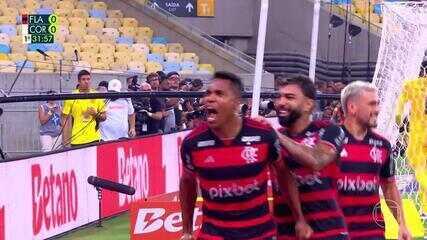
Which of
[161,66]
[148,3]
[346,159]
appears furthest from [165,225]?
[148,3]

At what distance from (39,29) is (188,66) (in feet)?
26.2

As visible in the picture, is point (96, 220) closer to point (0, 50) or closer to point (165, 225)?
point (165, 225)

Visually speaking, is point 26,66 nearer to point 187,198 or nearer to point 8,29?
point 8,29

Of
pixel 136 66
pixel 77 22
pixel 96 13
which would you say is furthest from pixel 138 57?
pixel 96 13

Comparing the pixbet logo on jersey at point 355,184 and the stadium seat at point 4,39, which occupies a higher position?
the stadium seat at point 4,39

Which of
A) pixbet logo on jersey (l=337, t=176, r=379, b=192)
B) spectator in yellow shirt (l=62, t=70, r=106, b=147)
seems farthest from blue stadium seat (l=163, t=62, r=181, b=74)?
pixbet logo on jersey (l=337, t=176, r=379, b=192)

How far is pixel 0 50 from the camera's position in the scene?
2714 cm

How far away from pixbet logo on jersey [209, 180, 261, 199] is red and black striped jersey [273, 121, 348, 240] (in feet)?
1.14

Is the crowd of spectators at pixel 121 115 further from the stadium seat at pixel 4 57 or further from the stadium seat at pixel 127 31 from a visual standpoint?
the stadium seat at pixel 127 31

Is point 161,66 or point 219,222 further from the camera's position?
point 161,66

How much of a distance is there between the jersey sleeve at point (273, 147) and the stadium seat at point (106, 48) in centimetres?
2161

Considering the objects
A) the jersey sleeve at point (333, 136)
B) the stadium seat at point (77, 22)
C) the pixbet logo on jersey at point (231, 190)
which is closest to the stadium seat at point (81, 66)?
the stadium seat at point (77, 22)

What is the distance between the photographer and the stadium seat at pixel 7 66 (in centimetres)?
2514

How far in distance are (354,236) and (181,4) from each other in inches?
1075
